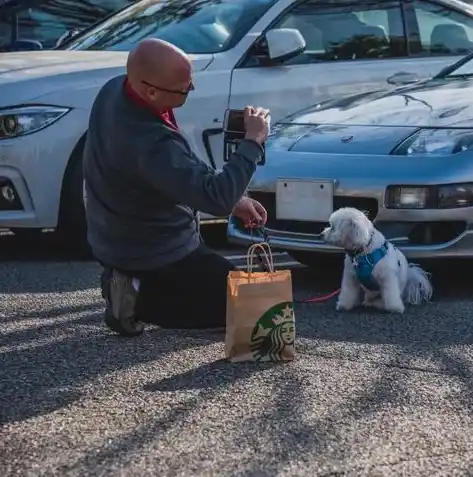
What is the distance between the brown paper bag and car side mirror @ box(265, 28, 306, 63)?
2.89m

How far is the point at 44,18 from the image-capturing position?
10.8m

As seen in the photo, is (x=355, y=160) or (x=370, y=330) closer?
(x=370, y=330)

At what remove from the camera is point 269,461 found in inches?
140

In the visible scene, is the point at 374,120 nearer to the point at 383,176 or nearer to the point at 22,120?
the point at 383,176

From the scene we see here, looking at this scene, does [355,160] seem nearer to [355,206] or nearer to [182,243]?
[355,206]

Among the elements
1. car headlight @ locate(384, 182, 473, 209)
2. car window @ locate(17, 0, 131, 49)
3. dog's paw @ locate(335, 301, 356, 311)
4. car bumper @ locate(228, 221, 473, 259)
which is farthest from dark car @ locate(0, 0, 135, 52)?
dog's paw @ locate(335, 301, 356, 311)

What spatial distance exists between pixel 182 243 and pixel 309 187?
46.8 inches

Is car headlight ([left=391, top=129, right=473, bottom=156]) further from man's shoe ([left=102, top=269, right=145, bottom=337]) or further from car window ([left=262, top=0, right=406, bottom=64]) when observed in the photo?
car window ([left=262, top=0, right=406, bottom=64])

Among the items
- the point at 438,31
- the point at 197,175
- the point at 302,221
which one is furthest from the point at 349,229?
the point at 438,31

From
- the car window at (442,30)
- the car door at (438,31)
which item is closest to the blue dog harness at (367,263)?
the car door at (438,31)

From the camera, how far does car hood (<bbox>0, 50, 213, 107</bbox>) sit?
6.81m

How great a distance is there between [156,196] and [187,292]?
452 millimetres

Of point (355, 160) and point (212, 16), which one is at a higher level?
point (212, 16)

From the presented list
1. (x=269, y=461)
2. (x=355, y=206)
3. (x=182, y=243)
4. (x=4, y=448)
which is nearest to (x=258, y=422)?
(x=269, y=461)
